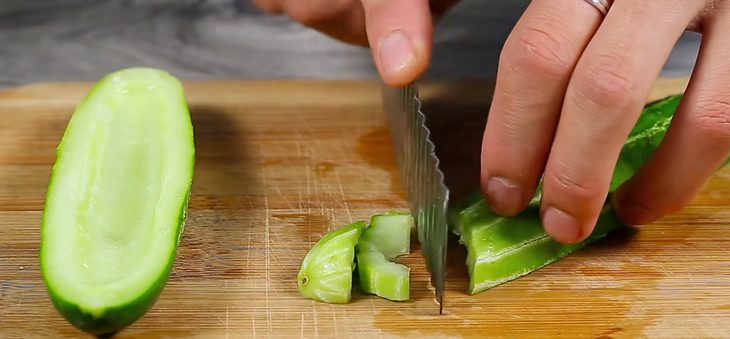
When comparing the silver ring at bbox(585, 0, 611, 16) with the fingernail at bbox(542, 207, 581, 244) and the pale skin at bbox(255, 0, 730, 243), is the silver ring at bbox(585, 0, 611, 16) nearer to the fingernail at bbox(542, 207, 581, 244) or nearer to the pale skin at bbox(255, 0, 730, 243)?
the pale skin at bbox(255, 0, 730, 243)

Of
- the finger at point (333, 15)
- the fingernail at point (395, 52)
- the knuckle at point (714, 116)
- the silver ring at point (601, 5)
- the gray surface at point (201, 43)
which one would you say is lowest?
the gray surface at point (201, 43)

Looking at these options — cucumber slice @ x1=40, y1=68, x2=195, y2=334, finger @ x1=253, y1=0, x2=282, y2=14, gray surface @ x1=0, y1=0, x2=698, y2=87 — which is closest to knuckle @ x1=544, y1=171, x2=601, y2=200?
cucumber slice @ x1=40, y1=68, x2=195, y2=334

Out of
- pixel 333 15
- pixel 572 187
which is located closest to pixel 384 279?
pixel 572 187

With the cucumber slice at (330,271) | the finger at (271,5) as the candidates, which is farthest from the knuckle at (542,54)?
the finger at (271,5)

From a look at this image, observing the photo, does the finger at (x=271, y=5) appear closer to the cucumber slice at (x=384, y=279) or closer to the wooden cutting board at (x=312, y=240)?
the wooden cutting board at (x=312, y=240)

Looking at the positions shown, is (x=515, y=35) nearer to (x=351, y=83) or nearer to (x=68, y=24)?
(x=351, y=83)

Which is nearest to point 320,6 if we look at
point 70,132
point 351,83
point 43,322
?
point 351,83
